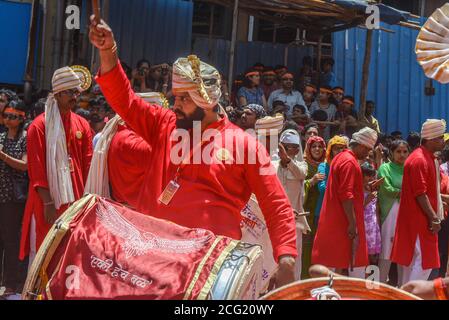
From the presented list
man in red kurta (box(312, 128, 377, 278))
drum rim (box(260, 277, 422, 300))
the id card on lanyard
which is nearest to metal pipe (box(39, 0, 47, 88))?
man in red kurta (box(312, 128, 377, 278))

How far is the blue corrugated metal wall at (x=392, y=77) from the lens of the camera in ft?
46.3

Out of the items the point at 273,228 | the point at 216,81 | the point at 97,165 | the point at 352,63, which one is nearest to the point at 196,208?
the point at 273,228

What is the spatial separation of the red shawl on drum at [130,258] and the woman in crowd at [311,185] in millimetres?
4755

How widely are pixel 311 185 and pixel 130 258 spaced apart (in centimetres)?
510

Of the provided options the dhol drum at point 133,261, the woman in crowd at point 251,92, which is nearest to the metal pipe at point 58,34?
the woman in crowd at point 251,92

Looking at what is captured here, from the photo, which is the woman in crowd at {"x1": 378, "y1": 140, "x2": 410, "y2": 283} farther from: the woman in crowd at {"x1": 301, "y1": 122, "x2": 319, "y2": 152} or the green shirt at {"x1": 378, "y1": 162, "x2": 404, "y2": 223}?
the woman in crowd at {"x1": 301, "y1": 122, "x2": 319, "y2": 152}

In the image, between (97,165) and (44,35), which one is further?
(44,35)

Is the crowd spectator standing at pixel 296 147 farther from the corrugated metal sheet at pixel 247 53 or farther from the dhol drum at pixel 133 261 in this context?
the dhol drum at pixel 133 261

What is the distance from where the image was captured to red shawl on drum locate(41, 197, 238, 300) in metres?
3.63

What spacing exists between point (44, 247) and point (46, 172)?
2.73 metres

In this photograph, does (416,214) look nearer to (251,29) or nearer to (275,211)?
(275,211)

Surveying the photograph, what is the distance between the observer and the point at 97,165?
637 centimetres
